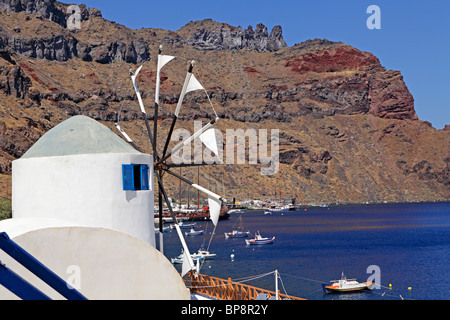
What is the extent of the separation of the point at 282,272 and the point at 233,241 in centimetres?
3726

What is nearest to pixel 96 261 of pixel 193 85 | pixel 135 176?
pixel 135 176

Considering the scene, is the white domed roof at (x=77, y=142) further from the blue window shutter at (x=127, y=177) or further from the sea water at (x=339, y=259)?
the sea water at (x=339, y=259)

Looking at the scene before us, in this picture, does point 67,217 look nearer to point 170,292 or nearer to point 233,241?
point 170,292

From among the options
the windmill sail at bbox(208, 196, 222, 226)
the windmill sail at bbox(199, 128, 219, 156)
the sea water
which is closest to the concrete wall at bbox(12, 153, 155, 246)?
the windmill sail at bbox(199, 128, 219, 156)

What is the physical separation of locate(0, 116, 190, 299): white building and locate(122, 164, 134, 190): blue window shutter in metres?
0.03

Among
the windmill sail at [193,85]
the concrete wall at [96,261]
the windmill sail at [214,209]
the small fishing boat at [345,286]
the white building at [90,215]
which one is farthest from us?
the small fishing boat at [345,286]

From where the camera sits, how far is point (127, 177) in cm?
1762

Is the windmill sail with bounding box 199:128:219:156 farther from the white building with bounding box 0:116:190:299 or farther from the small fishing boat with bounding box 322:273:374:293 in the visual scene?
the small fishing boat with bounding box 322:273:374:293

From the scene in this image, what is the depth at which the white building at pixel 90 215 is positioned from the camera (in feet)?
37.8

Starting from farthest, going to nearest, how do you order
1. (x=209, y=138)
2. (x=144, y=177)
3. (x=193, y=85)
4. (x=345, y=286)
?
(x=345, y=286) < (x=193, y=85) < (x=209, y=138) < (x=144, y=177)

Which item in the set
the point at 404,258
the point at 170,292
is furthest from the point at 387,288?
the point at 170,292

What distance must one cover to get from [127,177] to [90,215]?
1.65 m

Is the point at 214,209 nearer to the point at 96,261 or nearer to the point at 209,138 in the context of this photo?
the point at 209,138

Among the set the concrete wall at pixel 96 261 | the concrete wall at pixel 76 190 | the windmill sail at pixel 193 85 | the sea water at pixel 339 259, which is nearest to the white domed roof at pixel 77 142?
the concrete wall at pixel 76 190
